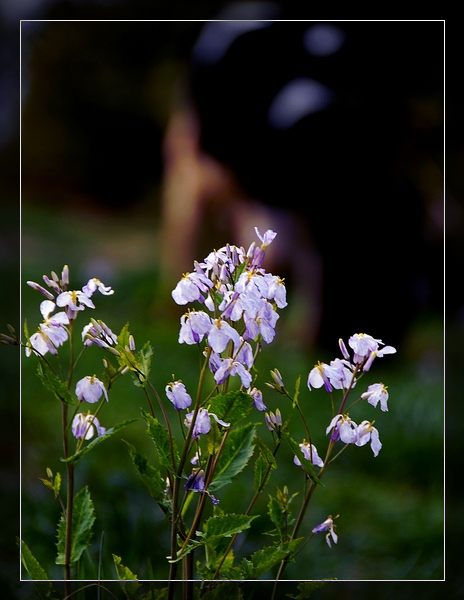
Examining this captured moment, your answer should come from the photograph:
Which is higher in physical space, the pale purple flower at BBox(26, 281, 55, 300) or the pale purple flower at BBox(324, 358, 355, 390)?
the pale purple flower at BBox(26, 281, 55, 300)

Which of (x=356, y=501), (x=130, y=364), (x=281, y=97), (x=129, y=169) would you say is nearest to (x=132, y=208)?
(x=129, y=169)

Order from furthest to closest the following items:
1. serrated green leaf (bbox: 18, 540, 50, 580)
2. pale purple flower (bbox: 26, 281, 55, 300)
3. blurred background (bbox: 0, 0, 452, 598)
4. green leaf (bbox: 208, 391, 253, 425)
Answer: blurred background (bbox: 0, 0, 452, 598)
serrated green leaf (bbox: 18, 540, 50, 580)
pale purple flower (bbox: 26, 281, 55, 300)
green leaf (bbox: 208, 391, 253, 425)

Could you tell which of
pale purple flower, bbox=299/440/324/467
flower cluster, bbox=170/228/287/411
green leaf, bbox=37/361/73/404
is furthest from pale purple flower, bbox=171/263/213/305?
pale purple flower, bbox=299/440/324/467

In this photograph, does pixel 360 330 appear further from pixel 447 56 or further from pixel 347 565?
pixel 447 56

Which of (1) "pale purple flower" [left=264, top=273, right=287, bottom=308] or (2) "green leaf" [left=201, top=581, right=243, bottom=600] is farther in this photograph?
(2) "green leaf" [left=201, top=581, right=243, bottom=600]

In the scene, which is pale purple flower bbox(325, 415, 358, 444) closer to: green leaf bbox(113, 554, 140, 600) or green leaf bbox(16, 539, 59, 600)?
green leaf bbox(113, 554, 140, 600)

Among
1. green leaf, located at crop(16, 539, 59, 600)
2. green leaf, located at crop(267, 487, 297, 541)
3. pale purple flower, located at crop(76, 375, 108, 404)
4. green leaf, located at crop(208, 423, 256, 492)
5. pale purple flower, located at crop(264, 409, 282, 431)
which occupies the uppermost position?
pale purple flower, located at crop(76, 375, 108, 404)

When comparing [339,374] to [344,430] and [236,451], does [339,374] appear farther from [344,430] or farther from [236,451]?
[236,451]
